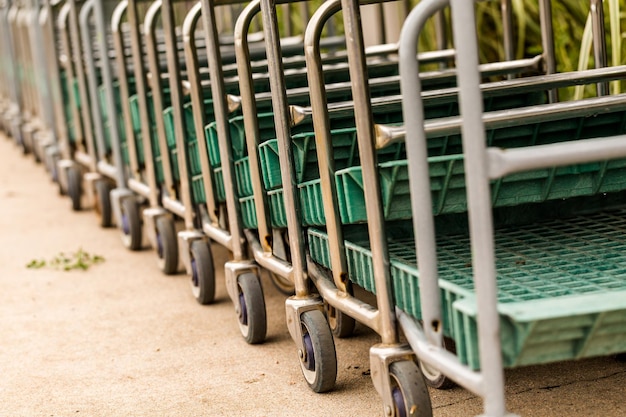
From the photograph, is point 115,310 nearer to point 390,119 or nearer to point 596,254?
point 390,119

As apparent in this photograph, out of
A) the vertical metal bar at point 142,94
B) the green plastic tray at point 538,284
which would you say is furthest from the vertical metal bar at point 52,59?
the green plastic tray at point 538,284

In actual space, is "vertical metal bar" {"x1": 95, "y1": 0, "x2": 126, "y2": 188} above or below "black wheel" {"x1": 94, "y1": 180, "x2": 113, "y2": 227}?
above

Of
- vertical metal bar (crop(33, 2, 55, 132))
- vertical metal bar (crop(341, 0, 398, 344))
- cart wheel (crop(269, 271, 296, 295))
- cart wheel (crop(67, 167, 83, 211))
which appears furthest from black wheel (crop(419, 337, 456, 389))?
vertical metal bar (crop(33, 2, 55, 132))

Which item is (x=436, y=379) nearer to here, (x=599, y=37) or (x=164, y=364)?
(x=164, y=364)

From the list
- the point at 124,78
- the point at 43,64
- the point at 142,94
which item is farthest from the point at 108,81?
the point at 43,64

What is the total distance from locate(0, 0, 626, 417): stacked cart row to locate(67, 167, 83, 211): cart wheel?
125 centimetres

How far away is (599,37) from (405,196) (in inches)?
40.5

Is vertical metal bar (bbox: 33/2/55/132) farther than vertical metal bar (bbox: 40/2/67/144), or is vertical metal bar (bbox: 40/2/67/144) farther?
vertical metal bar (bbox: 33/2/55/132)

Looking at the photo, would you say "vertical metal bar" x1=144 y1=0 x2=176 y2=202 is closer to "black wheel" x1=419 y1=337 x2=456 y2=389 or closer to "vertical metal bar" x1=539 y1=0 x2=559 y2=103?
"vertical metal bar" x1=539 y1=0 x2=559 y2=103

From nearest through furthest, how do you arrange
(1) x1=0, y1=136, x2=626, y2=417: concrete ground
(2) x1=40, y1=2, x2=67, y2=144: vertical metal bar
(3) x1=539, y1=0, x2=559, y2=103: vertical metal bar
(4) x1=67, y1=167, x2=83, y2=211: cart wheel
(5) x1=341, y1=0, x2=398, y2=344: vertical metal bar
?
1. (5) x1=341, y1=0, x2=398, y2=344: vertical metal bar
2. (1) x1=0, y1=136, x2=626, y2=417: concrete ground
3. (3) x1=539, y1=0, x2=559, y2=103: vertical metal bar
4. (2) x1=40, y1=2, x2=67, y2=144: vertical metal bar
5. (4) x1=67, y1=167, x2=83, y2=211: cart wheel

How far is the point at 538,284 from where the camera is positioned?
1.94 metres

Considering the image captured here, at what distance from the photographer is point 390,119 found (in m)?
2.68

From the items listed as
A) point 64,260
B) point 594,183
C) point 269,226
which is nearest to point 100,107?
point 64,260

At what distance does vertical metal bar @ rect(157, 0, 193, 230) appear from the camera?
10.1ft
